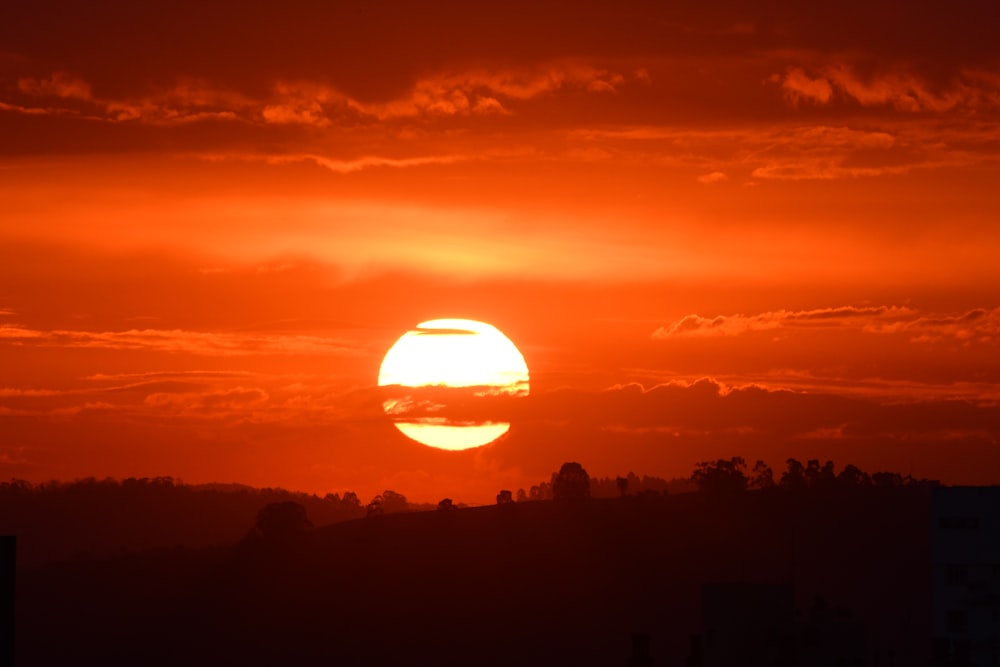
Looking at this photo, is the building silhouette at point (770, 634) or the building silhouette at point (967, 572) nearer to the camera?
the building silhouette at point (770, 634)

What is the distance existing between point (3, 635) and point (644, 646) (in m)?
57.3

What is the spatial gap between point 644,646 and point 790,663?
446 inches

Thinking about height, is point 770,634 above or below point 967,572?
below

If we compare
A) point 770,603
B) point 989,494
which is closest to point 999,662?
point 989,494

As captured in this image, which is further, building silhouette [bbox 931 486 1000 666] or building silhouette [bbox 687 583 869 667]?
building silhouette [bbox 931 486 1000 666]

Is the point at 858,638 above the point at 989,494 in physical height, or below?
below

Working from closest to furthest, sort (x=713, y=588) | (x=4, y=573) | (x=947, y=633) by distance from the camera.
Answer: (x=4, y=573)
(x=713, y=588)
(x=947, y=633)

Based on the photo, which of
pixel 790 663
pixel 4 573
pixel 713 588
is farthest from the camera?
pixel 713 588

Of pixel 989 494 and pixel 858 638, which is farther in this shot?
pixel 989 494

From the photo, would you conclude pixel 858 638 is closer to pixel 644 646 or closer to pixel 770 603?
pixel 770 603

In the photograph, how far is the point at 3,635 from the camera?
76.2 metres

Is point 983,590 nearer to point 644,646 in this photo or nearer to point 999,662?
point 999,662

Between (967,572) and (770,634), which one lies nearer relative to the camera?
(770,634)

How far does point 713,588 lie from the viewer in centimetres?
12381
